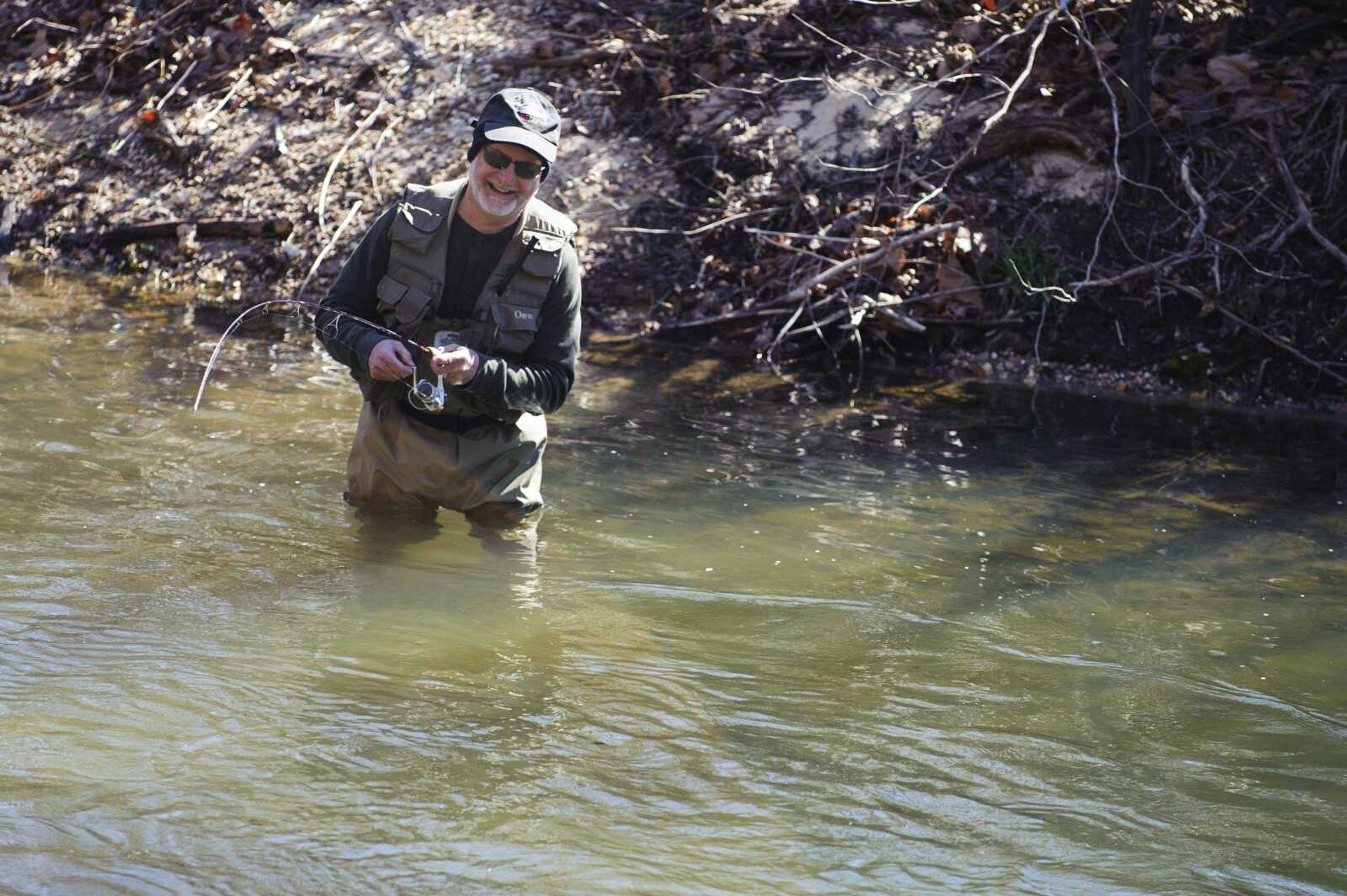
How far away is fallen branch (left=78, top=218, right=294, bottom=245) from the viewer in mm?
11672

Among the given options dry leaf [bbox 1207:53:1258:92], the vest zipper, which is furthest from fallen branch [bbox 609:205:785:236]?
the vest zipper

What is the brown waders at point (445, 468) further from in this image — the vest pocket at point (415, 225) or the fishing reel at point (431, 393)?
the vest pocket at point (415, 225)

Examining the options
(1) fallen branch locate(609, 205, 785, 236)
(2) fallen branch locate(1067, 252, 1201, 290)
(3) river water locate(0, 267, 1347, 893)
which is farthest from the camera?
(1) fallen branch locate(609, 205, 785, 236)

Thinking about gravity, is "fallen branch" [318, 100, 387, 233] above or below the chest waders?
above

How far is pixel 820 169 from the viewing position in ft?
35.8

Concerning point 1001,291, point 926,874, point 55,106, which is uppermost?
point 55,106

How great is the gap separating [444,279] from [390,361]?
0.47 metres

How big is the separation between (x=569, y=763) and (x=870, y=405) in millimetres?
5357

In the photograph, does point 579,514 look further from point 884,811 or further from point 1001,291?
point 1001,291

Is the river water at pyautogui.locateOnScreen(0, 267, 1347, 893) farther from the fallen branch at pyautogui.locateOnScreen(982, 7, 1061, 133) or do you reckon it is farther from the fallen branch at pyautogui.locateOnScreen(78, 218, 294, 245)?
the fallen branch at pyautogui.locateOnScreen(78, 218, 294, 245)

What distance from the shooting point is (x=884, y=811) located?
359 cm

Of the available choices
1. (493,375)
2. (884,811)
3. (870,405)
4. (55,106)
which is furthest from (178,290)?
(884,811)

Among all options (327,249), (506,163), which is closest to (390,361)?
(506,163)

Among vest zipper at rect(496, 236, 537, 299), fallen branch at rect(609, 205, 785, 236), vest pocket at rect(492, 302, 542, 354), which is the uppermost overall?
fallen branch at rect(609, 205, 785, 236)
